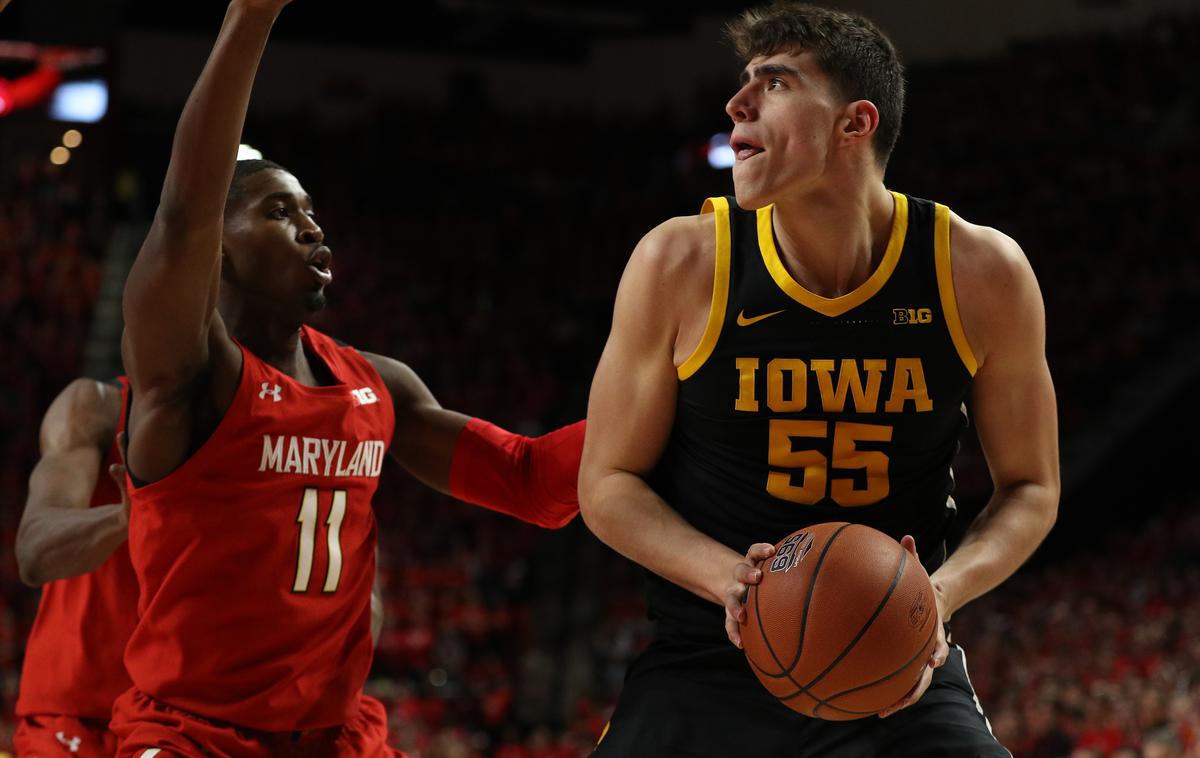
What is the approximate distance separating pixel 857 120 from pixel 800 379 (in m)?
0.57

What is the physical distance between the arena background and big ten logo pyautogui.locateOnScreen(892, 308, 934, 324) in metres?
6.09

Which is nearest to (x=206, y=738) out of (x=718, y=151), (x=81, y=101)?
(x=81, y=101)

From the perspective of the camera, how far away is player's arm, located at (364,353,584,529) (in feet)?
11.8

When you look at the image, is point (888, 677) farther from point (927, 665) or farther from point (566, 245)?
point (566, 245)

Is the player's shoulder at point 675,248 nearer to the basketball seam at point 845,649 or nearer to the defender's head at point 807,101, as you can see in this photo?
the defender's head at point 807,101

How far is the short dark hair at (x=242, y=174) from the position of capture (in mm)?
3209

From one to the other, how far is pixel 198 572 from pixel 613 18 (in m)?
21.2

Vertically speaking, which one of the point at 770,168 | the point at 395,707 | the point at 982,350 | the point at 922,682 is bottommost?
the point at 395,707

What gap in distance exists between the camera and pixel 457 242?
20828 mm

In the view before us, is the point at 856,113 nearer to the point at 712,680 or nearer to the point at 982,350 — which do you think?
the point at 982,350

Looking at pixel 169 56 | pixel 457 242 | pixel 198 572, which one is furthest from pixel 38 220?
pixel 198 572

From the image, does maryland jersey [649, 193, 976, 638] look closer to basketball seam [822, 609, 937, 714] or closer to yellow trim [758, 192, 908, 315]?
yellow trim [758, 192, 908, 315]

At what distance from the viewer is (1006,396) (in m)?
3.04

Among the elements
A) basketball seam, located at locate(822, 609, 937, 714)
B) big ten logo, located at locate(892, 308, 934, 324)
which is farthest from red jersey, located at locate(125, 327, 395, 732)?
big ten logo, located at locate(892, 308, 934, 324)
